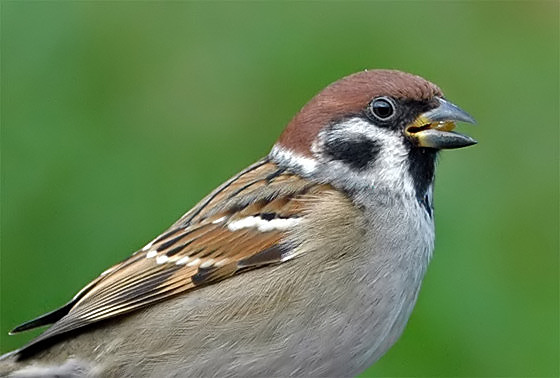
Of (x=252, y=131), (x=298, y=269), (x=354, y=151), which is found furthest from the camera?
(x=252, y=131)

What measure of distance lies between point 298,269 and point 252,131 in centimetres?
184

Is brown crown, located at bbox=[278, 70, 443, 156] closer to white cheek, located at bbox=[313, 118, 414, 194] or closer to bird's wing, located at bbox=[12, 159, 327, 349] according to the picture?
white cheek, located at bbox=[313, 118, 414, 194]

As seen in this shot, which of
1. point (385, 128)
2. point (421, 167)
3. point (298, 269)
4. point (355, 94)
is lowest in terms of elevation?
point (298, 269)

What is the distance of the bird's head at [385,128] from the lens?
12.2ft

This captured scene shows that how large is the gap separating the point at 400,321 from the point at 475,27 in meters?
2.77

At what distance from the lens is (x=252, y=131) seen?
542 centimetres

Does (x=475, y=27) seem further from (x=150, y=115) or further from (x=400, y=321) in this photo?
(x=400, y=321)

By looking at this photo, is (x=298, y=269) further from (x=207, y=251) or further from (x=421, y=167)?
(x=421, y=167)

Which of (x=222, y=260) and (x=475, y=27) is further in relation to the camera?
(x=475, y=27)

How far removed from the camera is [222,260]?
12.4ft

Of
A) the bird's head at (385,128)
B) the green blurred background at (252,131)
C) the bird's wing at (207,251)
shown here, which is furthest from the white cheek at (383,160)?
the green blurred background at (252,131)

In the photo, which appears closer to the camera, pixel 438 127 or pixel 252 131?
pixel 438 127

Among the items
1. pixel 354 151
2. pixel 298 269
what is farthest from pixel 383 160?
pixel 298 269

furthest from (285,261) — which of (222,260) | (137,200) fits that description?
(137,200)
